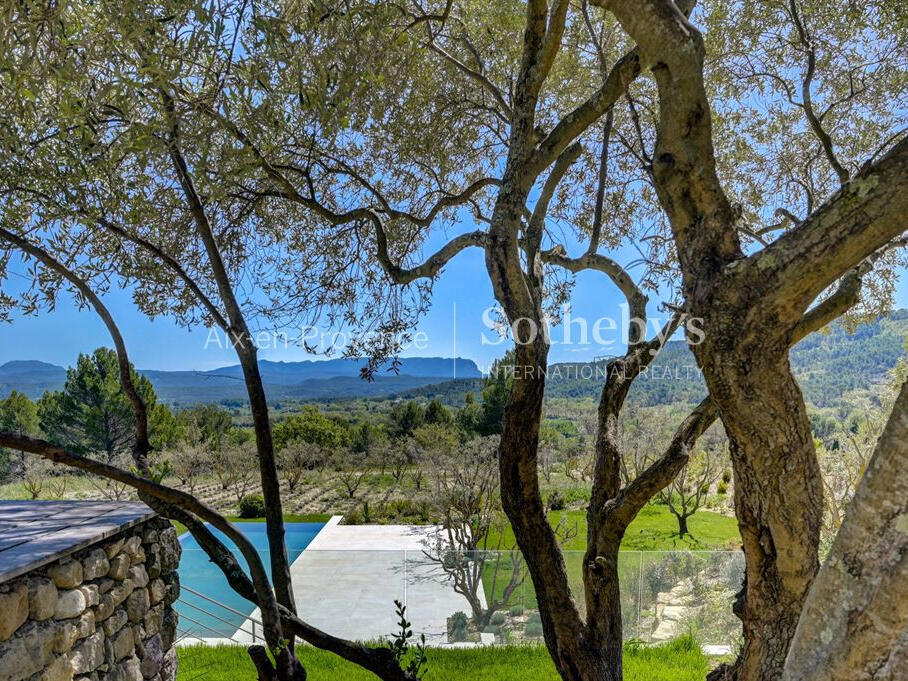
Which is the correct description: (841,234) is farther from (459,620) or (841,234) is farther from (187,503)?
(459,620)

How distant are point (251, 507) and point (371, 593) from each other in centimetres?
652

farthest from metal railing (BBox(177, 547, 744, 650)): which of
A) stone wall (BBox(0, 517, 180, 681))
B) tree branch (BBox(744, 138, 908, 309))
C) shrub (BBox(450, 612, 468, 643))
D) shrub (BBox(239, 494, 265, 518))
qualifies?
shrub (BBox(239, 494, 265, 518))

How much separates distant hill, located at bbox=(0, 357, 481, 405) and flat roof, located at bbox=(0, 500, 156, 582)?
8.11 m

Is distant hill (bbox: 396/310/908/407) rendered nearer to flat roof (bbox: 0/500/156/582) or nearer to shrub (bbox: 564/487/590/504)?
shrub (bbox: 564/487/590/504)

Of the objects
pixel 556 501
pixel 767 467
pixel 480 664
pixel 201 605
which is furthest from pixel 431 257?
→ pixel 556 501

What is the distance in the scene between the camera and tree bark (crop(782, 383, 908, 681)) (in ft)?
2.94

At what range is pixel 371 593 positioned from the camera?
622 cm

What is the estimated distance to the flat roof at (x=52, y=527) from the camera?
2154 millimetres

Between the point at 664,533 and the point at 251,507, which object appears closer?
the point at 664,533

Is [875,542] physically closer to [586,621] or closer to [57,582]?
[586,621]

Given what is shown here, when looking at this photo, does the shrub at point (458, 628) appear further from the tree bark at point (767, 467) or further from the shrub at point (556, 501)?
the shrub at point (556, 501)

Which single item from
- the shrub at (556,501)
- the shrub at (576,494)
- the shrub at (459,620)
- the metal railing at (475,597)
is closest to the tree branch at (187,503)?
the metal railing at (475,597)

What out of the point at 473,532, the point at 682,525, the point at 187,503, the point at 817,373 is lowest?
the point at 682,525

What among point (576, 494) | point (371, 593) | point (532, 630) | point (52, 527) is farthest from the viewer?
point (576, 494)
